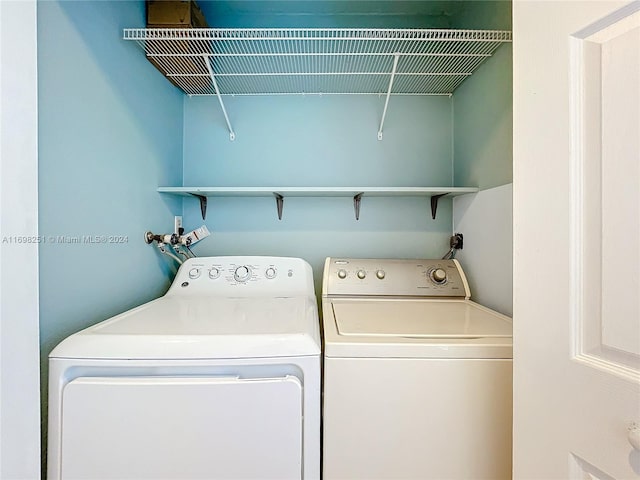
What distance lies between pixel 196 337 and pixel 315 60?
51.6 inches

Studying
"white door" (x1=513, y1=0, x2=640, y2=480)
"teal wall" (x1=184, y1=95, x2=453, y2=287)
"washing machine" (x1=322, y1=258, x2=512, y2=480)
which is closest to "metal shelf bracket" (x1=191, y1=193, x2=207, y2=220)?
"teal wall" (x1=184, y1=95, x2=453, y2=287)

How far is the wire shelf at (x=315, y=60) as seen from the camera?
128cm

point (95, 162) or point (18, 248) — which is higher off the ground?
point (95, 162)

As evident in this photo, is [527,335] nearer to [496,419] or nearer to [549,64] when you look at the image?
[496,419]

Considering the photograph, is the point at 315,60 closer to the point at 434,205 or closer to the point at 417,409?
the point at 434,205

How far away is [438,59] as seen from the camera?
1397 millimetres

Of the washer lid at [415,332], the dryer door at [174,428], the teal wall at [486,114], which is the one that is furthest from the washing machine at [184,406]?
the teal wall at [486,114]

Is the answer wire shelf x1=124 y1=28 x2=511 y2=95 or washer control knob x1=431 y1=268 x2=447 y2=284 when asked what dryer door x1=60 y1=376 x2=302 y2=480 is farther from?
wire shelf x1=124 y1=28 x2=511 y2=95

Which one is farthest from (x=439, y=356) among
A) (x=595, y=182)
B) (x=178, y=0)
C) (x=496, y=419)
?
(x=178, y=0)

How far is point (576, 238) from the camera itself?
0.56m

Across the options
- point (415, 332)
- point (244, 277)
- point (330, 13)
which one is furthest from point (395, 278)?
point (330, 13)

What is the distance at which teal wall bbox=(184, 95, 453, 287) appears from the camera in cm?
170

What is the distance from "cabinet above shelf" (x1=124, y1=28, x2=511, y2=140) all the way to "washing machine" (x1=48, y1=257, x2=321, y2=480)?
110 cm

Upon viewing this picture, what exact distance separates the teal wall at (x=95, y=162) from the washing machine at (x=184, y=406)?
21 cm
